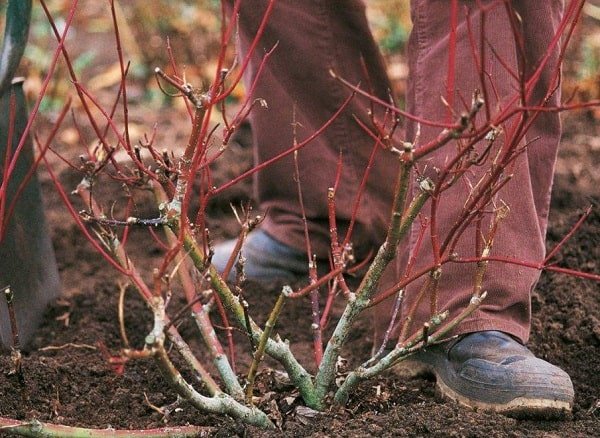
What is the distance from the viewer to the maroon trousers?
6.63ft

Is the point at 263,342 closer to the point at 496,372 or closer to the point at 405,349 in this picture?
the point at 405,349

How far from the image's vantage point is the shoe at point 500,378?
1897 mm

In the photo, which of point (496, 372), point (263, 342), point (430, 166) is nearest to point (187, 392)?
point (263, 342)

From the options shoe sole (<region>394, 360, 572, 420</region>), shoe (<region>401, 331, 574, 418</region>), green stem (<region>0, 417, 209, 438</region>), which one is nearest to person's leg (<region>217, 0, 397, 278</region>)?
shoe (<region>401, 331, 574, 418</region>)

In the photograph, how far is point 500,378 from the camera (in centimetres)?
192

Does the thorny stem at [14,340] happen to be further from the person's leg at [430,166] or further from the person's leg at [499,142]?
the person's leg at [499,142]

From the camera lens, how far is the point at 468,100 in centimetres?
202

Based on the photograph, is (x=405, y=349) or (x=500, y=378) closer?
(x=405, y=349)

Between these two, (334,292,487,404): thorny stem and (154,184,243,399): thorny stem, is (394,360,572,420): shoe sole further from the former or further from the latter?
(154,184,243,399): thorny stem

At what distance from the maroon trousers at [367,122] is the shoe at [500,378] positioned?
0.14ft

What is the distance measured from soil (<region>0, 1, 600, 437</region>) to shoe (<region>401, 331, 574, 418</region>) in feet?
0.14

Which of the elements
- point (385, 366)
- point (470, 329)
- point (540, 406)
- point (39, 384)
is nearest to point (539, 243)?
point (470, 329)

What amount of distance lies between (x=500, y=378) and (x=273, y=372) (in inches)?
17.5

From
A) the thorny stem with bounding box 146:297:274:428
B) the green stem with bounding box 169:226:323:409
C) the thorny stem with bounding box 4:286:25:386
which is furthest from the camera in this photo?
the thorny stem with bounding box 4:286:25:386
